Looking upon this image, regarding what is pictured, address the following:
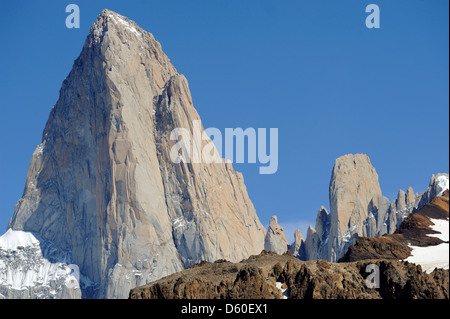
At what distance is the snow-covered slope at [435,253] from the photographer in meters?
148

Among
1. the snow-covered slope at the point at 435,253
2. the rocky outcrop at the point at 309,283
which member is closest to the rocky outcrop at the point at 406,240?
the snow-covered slope at the point at 435,253

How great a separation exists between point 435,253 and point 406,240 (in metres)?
10.3

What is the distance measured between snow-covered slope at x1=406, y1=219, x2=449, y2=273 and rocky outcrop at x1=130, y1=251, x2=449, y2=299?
6875 mm

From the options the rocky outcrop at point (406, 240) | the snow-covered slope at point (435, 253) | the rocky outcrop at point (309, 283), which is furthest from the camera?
the rocky outcrop at point (406, 240)

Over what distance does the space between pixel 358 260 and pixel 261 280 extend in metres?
24.9

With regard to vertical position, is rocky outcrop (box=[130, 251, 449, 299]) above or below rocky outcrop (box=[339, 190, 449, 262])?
below

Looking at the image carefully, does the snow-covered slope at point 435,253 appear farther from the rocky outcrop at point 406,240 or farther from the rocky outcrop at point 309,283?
the rocky outcrop at point 309,283

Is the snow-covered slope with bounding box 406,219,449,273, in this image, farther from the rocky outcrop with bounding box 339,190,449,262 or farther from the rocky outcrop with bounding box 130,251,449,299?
the rocky outcrop with bounding box 130,251,449,299

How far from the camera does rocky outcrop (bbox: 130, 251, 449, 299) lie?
134 metres

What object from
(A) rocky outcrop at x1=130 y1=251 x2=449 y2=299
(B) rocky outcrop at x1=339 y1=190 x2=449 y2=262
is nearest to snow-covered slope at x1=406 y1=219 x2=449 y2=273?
(B) rocky outcrop at x1=339 y1=190 x2=449 y2=262

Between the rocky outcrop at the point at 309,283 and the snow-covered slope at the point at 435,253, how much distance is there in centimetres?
688
